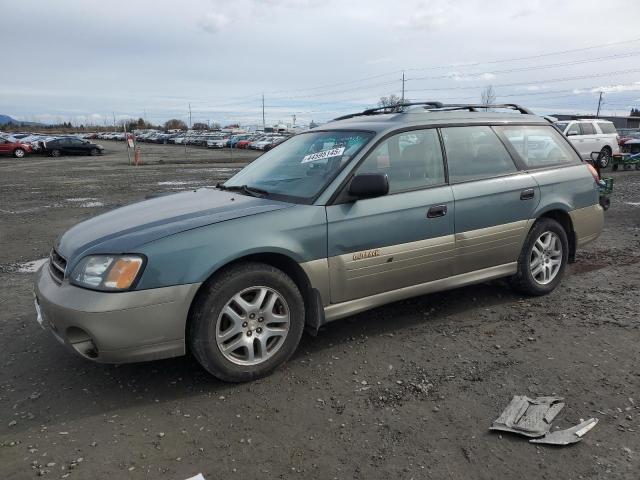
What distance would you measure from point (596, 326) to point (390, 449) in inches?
98.8

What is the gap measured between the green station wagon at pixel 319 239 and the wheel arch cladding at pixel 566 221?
0.02 m

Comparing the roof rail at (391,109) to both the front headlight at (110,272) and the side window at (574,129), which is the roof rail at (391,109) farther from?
the side window at (574,129)

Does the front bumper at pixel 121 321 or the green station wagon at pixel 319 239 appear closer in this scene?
the front bumper at pixel 121 321

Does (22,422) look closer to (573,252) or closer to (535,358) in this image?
(535,358)

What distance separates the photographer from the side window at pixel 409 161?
155 inches

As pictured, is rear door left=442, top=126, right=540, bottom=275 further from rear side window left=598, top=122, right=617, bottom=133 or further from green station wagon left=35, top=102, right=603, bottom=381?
rear side window left=598, top=122, right=617, bottom=133

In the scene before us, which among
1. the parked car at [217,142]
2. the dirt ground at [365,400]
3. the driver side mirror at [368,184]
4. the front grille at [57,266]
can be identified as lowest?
the parked car at [217,142]

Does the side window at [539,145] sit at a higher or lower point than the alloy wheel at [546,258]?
higher

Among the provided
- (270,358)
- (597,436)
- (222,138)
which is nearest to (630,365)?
(597,436)

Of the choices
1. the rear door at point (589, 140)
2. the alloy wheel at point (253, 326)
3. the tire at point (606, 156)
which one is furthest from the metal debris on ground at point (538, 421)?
the tire at point (606, 156)

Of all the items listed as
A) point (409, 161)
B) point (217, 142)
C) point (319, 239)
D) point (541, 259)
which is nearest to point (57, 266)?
point (319, 239)

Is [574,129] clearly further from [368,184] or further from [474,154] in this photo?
[368,184]

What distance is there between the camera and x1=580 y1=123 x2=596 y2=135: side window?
18906mm

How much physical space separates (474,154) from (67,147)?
3808cm
